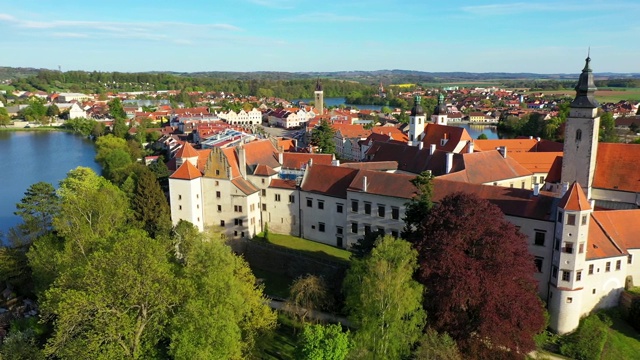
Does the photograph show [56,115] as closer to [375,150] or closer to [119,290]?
[375,150]

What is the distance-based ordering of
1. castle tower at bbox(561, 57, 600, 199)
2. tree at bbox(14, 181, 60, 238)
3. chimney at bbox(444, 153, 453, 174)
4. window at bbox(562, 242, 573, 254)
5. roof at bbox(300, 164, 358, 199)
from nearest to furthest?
window at bbox(562, 242, 573, 254), castle tower at bbox(561, 57, 600, 199), roof at bbox(300, 164, 358, 199), chimney at bbox(444, 153, 453, 174), tree at bbox(14, 181, 60, 238)

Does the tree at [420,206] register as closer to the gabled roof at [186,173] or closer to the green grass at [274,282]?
the green grass at [274,282]

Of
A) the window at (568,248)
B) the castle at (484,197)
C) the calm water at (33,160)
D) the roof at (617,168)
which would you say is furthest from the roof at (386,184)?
the calm water at (33,160)

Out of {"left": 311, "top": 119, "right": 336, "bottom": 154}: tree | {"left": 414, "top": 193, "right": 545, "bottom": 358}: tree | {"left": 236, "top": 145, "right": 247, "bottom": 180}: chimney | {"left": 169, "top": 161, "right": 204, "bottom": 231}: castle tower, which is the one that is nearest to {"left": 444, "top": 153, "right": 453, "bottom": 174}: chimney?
{"left": 414, "top": 193, "right": 545, "bottom": 358}: tree

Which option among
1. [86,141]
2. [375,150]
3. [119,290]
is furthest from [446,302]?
[86,141]

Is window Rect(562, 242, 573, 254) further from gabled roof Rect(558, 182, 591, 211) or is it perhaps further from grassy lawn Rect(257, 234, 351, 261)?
grassy lawn Rect(257, 234, 351, 261)

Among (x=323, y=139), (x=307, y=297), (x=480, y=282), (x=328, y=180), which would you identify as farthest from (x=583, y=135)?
(x=323, y=139)

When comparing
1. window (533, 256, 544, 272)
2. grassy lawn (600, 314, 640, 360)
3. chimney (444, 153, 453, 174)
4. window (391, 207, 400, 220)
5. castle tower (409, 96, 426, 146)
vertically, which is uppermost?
castle tower (409, 96, 426, 146)
